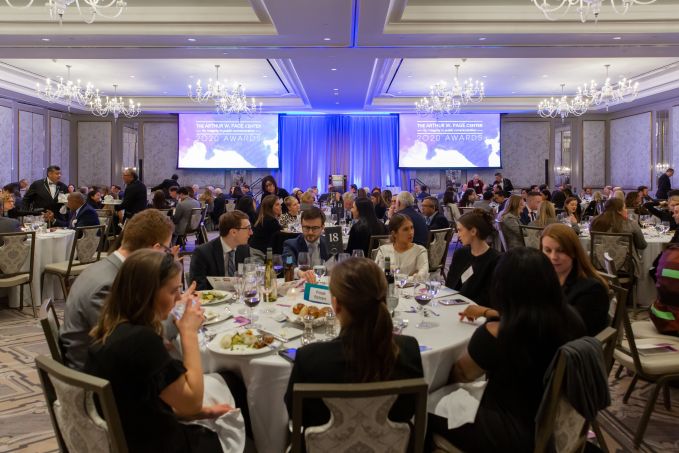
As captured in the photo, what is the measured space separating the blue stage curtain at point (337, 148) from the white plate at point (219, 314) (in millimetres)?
14930

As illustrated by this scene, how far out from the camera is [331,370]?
1670 mm

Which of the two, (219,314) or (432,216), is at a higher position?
(432,216)

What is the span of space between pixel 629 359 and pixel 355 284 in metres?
2.24

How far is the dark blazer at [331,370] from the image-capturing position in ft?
5.48

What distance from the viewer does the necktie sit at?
3.83 m

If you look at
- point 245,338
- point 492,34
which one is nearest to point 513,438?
point 245,338

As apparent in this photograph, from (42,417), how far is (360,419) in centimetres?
270

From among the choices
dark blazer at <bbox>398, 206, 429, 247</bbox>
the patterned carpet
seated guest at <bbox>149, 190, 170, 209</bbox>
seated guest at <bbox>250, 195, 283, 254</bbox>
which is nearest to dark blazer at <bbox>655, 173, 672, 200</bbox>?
dark blazer at <bbox>398, 206, 429, 247</bbox>

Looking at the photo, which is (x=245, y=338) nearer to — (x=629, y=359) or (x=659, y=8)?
(x=629, y=359)

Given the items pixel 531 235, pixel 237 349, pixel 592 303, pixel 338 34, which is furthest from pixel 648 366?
pixel 338 34

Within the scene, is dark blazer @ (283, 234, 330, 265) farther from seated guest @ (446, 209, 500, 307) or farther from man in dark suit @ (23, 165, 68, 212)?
man in dark suit @ (23, 165, 68, 212)

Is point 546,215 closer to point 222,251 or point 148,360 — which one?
point 222,251

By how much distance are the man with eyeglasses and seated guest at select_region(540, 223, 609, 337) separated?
1.88 metres

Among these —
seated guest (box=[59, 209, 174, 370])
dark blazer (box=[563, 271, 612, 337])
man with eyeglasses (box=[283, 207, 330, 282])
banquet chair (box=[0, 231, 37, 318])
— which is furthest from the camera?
banquet chair (box=[0, 231, 37, 318])
